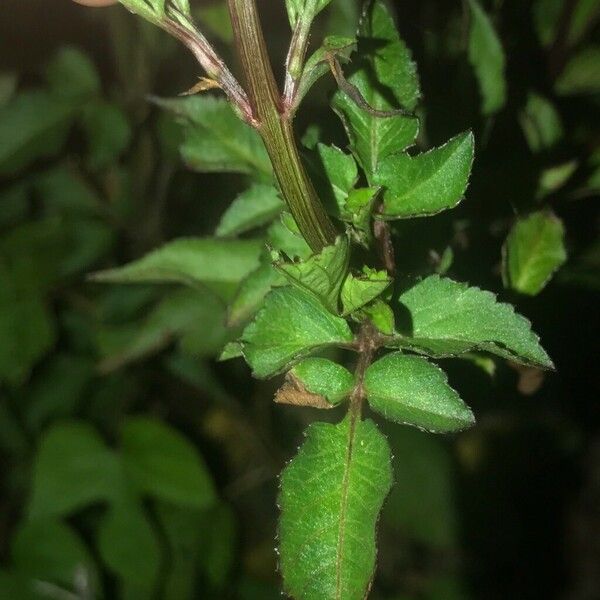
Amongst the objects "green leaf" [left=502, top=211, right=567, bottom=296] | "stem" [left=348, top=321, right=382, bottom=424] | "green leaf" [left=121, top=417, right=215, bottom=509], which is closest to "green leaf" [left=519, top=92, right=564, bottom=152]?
"green leaf" [left=502, top=211, right=567, bottom=296]

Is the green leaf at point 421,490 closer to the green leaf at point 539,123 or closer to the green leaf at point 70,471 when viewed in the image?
the green leaf at point 70,471

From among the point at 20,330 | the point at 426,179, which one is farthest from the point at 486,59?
the point at 20,330

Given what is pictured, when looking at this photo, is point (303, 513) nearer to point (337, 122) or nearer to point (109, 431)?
point (337, 122)

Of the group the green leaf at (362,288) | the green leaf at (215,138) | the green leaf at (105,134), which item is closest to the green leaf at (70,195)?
the green leaf at (105,134)

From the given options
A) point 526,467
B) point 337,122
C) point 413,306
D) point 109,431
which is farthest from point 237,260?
point 526,467

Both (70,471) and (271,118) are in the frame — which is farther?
(70,471)

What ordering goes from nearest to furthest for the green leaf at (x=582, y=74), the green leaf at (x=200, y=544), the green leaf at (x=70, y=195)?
the green leaf at (x=582, y=74)
the green leaf at (x=70, y=195)
the green leaf at (x=200, y=544)

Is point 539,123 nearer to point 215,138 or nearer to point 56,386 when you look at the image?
point 215,138
